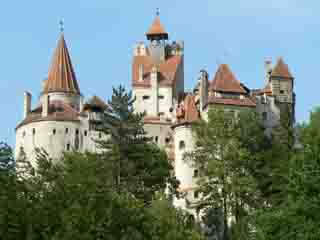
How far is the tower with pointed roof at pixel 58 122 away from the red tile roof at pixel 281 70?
14121 millimetres

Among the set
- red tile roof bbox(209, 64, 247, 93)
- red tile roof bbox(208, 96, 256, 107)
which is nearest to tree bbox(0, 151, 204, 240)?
red tile roof bbox(208, 96, 256, 107)

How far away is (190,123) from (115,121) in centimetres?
1318

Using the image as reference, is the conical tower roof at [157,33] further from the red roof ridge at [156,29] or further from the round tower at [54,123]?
the round tower at [54,123]

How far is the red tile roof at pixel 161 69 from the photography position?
276 ft

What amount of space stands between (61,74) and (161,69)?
8.44 meters

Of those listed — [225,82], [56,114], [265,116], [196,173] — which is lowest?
[196,173]

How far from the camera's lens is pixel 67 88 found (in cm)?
8394

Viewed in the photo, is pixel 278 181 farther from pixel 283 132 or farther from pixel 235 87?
pixel 235 87

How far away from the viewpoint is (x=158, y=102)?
83.3 metres

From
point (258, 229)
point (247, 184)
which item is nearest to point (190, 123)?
point (247, 184)

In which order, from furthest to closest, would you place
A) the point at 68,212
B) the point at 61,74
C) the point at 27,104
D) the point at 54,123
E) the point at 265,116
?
the point at 61,74
the point at 27,104
the point at 54,123
the point at 265,116
the point at 68,212

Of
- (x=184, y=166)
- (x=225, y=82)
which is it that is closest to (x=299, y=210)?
(x=184, y=166)

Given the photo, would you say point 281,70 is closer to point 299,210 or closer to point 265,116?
point 265,116

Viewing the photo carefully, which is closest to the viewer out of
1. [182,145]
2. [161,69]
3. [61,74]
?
[182,145]
